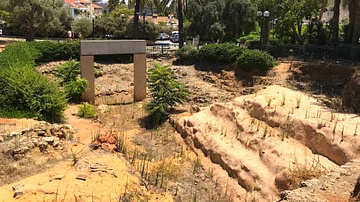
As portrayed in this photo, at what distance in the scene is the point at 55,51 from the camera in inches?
1203

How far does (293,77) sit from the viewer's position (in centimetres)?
2556

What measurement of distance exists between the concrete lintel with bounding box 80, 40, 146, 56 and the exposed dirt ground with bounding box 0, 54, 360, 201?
4149mm

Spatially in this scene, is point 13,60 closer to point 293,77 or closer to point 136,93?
point 136,93

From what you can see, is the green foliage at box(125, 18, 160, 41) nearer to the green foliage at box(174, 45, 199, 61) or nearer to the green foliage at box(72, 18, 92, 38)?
the green foliage at box(72, 18, 92, 38)

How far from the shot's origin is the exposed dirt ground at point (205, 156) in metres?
10.1

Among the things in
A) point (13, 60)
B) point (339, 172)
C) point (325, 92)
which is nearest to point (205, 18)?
point (325, 92)

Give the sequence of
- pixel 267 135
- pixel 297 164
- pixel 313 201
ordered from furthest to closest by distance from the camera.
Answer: pixel 267 135, pixel 297 164, pixel 313 201

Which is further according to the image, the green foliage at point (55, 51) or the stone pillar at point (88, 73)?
the green foliage at point (55, 51)

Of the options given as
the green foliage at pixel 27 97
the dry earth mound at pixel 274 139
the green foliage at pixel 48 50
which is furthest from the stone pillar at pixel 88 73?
the dry earth mound at pixel 274 139

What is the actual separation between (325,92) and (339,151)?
Answer: 1192 cm

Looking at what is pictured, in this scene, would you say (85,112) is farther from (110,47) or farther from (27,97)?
(110,47)

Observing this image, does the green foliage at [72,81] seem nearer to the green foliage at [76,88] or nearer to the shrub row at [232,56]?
the green foliage at [76,88]

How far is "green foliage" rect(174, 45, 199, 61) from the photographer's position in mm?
31114

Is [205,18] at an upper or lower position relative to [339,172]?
upper
